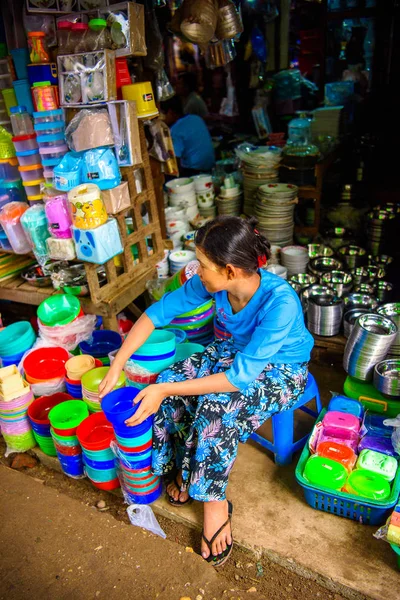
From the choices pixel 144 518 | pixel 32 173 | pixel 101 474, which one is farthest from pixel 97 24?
pixel 144 518

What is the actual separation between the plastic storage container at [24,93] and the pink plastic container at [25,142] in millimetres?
161

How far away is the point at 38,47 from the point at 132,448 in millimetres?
2478

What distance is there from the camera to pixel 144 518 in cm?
235

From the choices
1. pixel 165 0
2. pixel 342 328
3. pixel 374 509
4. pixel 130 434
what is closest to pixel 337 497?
pixel 374 509

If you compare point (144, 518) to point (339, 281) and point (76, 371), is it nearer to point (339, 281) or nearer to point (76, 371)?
point (76, 371)

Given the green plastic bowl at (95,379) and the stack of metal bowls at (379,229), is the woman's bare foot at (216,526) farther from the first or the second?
the stack of metal bowls at (379,229)

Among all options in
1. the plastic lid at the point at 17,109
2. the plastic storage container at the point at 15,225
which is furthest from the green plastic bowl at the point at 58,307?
the plastic lid at the point at 17,109

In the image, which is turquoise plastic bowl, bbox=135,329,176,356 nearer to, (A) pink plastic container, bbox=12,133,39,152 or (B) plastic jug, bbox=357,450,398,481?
(B) plastic jug, bbox=357,450,398,481

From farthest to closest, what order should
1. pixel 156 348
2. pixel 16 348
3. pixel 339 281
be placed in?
pixel 339 281 → pixel 16 348 → pixel 156 348

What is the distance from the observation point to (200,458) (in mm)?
2088

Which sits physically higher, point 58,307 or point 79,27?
point 79,27

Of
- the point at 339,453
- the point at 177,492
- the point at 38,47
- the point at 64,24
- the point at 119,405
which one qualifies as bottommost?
the point at 177,492

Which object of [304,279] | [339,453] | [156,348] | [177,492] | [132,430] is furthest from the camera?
[304,279]

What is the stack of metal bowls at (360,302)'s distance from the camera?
10.8 ft
